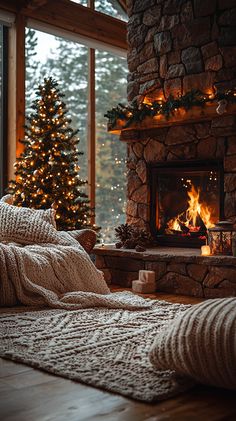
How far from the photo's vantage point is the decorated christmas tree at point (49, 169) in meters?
5.72

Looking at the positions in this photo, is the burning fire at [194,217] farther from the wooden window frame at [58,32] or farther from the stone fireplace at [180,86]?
the wooden window frame at [58,32]

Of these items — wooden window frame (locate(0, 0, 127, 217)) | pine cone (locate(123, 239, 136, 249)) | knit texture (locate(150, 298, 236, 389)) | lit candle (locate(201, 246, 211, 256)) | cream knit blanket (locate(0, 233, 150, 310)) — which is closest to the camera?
knit texture (locate(150, 298, 236, 389))

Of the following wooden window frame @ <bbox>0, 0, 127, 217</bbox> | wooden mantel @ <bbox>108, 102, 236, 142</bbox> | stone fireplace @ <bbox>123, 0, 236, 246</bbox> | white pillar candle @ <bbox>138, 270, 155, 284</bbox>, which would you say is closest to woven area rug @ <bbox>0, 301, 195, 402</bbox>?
white pillar candle @ <bbox>138, 270, 155, 284</bbox>

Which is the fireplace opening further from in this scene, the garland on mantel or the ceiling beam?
the ceiling beam

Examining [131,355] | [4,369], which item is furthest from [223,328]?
[4,369]

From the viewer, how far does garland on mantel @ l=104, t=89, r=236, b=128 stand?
5023 mm

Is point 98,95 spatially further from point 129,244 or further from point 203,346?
point 203,346

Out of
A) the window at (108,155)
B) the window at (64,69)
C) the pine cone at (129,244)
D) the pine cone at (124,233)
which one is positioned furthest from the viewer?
the window at (108,155)

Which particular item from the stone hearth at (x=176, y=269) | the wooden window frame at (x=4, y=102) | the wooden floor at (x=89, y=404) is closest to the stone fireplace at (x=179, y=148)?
the stone hearth at (x=176, y=269)

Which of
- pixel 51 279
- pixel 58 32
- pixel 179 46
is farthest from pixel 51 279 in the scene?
pixel 58 32

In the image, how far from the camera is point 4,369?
2533 mm

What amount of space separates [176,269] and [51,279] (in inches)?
52.0

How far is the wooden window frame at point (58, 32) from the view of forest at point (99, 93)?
0.45 feet

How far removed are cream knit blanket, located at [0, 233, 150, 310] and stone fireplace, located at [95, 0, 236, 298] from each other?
31.6 inches
